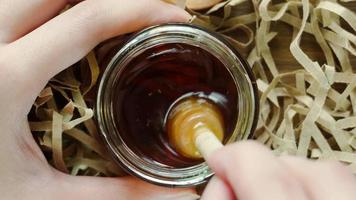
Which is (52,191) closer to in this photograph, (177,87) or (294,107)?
(177,87)

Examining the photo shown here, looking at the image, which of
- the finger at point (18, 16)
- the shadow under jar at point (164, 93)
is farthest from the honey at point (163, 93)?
the finger at point (18, 16)

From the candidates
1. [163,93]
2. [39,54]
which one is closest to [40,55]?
[39,54]

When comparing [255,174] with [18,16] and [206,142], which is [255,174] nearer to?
[206,142]

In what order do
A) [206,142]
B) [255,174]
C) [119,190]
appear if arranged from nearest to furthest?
[255,174], [206,142], [119,190]

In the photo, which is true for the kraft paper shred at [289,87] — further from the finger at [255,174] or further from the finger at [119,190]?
the finger at [255,174]

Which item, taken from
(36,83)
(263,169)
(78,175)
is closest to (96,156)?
(78,175)

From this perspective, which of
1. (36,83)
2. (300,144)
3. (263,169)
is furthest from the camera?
(300,144)
